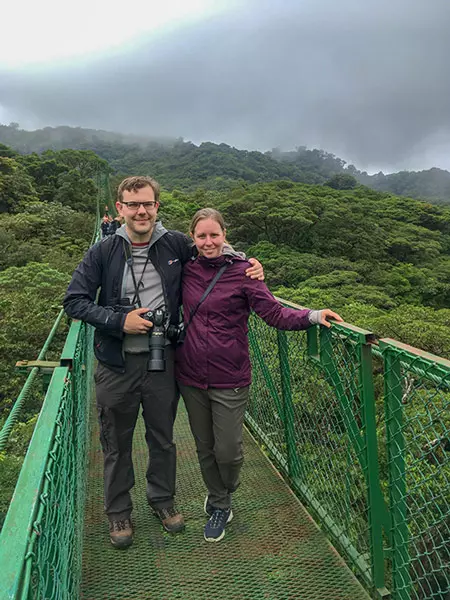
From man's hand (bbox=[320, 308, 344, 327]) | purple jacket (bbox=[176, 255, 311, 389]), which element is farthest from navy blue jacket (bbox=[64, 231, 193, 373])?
man's hand (bbox=[320, 308, 344, 327])

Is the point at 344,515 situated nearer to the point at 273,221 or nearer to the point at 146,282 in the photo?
the point at 146,282

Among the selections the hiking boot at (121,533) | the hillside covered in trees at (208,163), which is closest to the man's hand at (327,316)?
the hiking boot at (121,533)

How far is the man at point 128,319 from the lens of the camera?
1709 mm

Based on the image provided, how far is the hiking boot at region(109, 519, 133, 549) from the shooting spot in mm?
1834

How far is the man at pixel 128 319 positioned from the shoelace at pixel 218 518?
32 cm

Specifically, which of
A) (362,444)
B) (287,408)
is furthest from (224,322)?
(287,408)

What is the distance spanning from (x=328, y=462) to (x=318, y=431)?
12.3 inches

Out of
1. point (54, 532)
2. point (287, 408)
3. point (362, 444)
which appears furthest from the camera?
point (287, 408)

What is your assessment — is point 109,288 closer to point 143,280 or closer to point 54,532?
point 143,280

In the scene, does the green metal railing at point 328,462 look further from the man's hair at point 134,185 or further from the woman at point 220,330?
the man's hair at point 134,185

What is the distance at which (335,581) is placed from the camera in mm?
1708

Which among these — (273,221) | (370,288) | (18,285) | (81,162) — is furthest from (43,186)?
(370,288)

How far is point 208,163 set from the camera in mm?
56562

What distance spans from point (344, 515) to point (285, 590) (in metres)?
0.38
